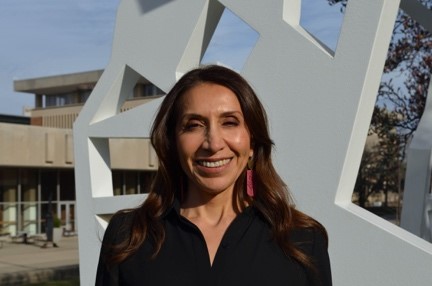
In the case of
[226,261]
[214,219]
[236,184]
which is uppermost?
[236,184]

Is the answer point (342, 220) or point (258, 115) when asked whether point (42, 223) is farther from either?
point (258, 115)

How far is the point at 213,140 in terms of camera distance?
2322mm

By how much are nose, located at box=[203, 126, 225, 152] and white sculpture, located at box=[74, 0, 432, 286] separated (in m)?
3.91

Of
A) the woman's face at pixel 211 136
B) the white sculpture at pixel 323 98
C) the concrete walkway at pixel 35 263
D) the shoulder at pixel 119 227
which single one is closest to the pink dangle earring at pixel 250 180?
the woman's face at pixel 211 136

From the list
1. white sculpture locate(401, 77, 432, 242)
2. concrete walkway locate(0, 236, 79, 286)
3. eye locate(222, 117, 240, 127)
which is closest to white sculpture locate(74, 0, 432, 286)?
white sculpture locate(401, 77, 432, 242)

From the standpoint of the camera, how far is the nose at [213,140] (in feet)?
7.61

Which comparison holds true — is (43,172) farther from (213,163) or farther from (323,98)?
(213,163)

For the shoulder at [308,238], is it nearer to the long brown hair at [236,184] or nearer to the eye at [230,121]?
the long brown hair at [236,184]

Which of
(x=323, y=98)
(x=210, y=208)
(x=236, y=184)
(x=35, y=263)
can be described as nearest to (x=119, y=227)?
(x=210, y=208)

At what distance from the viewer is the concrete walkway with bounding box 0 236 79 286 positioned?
1407cm

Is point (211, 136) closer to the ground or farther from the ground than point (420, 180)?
farther from the ground

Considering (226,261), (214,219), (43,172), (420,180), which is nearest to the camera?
(226,261)

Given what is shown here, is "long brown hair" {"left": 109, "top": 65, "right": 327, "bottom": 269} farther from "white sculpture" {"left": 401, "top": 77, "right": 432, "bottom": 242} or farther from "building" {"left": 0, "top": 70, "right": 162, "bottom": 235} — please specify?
"building" {"left": 0, "top": 70, "right": 162, "bottom": 235}

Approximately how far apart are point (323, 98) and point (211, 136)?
4.20 meters
